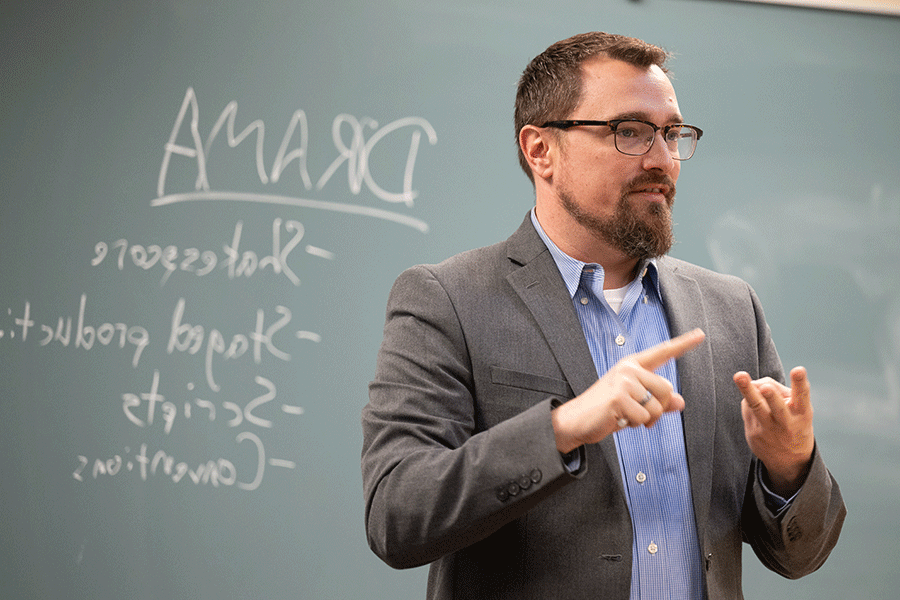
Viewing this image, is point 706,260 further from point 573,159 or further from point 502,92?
point 573,159

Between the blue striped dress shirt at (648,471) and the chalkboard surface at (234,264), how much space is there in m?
0.82

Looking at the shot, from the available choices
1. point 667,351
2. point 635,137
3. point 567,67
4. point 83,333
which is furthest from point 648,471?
point 83,333

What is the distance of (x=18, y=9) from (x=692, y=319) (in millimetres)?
1778

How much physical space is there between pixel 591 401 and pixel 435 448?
0.68 feet

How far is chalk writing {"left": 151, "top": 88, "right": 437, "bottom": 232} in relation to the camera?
1774 millimetres

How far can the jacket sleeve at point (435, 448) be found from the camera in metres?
0.78

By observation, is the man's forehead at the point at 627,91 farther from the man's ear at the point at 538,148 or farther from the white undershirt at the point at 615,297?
the white undershirt at the point at 615,297

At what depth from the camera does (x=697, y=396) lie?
39.0 inches

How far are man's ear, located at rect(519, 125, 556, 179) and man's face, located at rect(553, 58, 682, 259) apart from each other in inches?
1.9

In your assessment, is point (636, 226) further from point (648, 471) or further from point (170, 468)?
point (170, 468)

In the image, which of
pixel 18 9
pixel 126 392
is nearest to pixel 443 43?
pixel 18 9

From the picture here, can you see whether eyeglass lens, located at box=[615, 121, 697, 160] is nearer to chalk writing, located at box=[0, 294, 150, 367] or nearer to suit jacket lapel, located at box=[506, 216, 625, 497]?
suit jacket lapel, located at box=[506, 216, 625, 497]

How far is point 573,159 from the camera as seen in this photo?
3.54 ft

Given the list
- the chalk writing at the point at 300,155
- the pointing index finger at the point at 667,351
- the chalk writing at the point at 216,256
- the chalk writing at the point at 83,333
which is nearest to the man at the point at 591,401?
the pointing index finger at the point at 667,351
